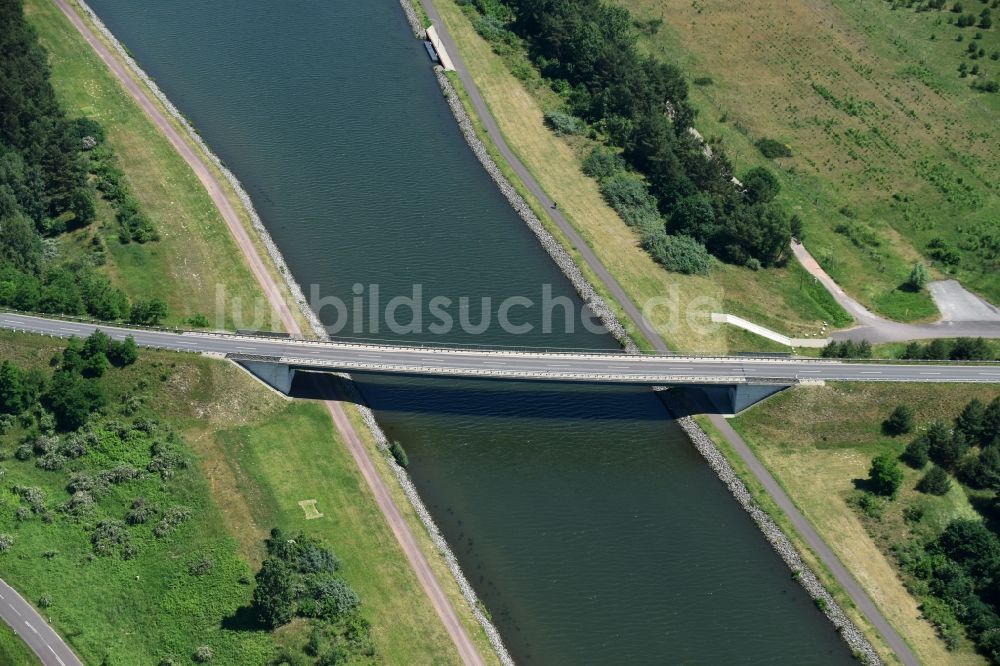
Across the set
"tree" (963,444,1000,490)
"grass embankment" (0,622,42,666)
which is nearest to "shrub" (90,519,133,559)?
"grass embankment" (0,622,42,666)

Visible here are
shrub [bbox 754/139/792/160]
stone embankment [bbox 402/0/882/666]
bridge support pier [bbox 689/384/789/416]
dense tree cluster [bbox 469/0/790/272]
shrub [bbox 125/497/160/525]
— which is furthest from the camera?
shrub [bbox 754/139/792/160]

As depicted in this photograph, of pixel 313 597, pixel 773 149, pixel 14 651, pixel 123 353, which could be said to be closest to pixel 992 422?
pixel 773 149

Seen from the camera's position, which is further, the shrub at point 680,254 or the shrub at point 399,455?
the shrub at point 680,254

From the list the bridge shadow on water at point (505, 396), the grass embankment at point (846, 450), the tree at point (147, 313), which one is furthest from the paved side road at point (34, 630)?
the grass embankment at point (846, 450)

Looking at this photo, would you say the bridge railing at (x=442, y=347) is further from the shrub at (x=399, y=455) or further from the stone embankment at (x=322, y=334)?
the shrub at (x=399, y=455)

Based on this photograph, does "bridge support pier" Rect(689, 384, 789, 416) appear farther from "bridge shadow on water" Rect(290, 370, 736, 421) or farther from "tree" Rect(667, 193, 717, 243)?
"tree" Rect(667, 193, 717, 243)

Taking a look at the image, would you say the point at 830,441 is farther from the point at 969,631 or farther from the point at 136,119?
the point at 136,119
